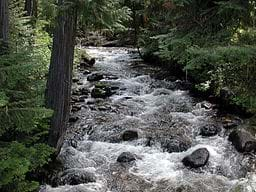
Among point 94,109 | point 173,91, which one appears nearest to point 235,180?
point 94,109

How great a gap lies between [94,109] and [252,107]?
474 centimetres

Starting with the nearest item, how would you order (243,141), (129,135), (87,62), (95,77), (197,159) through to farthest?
(197,159)
(243,141)
(129,135)
(95,77)
(87,62)

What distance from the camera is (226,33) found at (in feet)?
28.1

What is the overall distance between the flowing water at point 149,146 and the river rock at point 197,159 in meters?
0.13

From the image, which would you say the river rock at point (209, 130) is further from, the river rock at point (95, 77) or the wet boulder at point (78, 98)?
A: the river rock at point (95, 77)

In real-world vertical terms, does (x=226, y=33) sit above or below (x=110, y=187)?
above

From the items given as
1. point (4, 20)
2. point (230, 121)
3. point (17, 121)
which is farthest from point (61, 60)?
point (230, 121)

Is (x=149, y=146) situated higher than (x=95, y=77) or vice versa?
(x=95, y=77)

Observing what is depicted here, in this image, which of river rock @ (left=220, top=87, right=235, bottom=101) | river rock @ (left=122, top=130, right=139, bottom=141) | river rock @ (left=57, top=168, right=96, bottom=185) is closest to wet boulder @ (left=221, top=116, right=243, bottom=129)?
river rock @ (left=220, top=87, right=235, bottom=101)

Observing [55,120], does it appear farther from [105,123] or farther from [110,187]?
[105,123]

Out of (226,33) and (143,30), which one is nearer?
(226,33)

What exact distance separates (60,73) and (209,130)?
4.30 metres

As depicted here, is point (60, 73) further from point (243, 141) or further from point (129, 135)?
point (243, 141)

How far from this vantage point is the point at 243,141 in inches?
363
